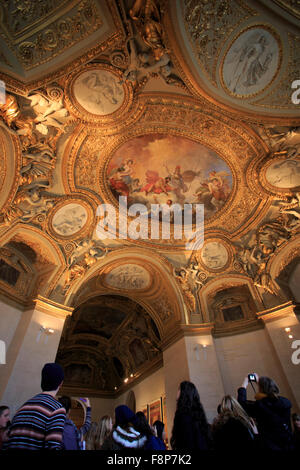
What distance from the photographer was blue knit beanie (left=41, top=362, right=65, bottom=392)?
2350 mm

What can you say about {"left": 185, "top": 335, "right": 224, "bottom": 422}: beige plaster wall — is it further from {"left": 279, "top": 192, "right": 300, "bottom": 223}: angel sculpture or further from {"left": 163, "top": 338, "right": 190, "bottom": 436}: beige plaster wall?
{"left": 279, "top": 192, "right": 300, "bottom": 223}: angel sculpture

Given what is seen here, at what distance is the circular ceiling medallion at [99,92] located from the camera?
309 inches

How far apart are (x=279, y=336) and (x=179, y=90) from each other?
11.0 m

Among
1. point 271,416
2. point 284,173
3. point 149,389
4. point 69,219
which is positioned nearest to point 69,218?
point 69,219

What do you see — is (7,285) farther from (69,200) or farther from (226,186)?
(226,186)

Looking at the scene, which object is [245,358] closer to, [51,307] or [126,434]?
[51,307]

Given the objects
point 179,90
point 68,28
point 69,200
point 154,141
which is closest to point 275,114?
point 179,90

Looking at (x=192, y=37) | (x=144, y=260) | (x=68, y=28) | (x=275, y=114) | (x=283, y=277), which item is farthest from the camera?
(x=144, y=260)

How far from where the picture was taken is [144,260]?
535 inches

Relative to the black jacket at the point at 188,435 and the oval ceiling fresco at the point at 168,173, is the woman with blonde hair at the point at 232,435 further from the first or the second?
the oval ceiling fresco at the point at 168,173

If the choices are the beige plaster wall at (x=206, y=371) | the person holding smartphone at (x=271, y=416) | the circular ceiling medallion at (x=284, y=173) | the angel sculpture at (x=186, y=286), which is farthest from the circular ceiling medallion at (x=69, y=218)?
the person holding smartphone at (x=271, y=416)

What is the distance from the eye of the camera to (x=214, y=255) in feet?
44.5

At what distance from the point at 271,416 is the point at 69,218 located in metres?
10.4

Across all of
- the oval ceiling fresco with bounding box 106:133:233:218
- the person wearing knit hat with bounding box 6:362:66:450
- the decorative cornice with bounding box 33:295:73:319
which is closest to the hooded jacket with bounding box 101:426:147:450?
the person wearing knit hat with bounding box 6:362:66:450
